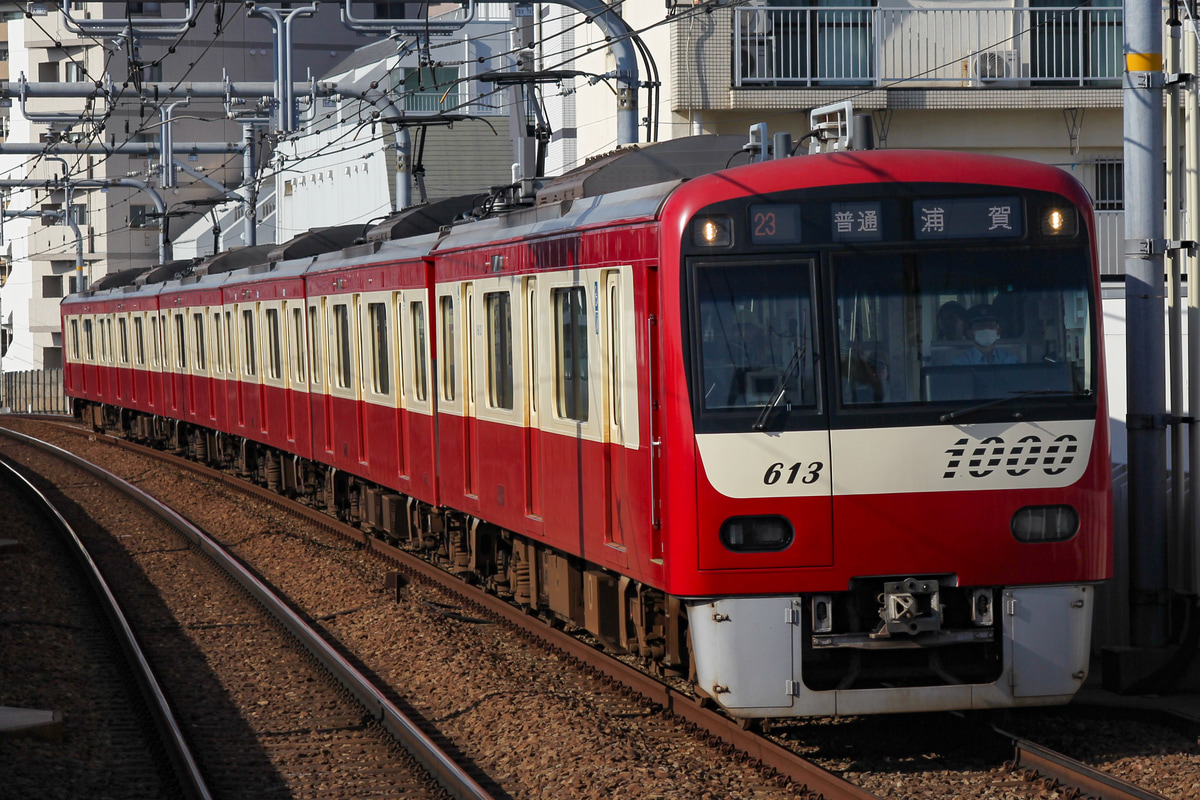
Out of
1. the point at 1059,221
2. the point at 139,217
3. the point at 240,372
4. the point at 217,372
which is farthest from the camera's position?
the point at 139,217

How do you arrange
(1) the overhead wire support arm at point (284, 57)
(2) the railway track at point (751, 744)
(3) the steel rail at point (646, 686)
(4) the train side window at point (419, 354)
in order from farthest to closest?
(1) the overhead wire support arm at point (284, 57)
(4) the train side window at point (419, 354)
(3) the steel rail at point (646, 686)
(2) the railway track at point (751, 744)

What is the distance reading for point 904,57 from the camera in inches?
689

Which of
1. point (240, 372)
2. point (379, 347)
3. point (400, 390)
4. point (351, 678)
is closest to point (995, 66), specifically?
point (379, 347)

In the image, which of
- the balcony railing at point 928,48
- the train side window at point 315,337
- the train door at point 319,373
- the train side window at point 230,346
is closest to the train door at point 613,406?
the train door at point 319,373

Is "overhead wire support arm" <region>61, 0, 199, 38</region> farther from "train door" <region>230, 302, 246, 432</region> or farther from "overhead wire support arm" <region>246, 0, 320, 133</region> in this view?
"train door" <region>230, 302, 246, 432</region>

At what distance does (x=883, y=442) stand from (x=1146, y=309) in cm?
223

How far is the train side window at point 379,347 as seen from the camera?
514 inches

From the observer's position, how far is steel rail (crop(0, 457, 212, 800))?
719 centimetres

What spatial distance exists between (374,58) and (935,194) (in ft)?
122

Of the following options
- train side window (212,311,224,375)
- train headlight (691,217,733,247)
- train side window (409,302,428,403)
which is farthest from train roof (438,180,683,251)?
train side window (212,311,224,375)

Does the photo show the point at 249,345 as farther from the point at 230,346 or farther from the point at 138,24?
the point at 138,24

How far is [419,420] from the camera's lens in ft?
39.6

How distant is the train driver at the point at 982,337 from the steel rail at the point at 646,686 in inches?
72.6

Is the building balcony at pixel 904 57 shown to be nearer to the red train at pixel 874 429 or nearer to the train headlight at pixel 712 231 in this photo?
the red train at pixel 874 429
